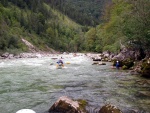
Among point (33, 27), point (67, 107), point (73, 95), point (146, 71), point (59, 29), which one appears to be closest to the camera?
point (67, 107)

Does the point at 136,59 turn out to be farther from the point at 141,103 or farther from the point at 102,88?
the point at 141,103

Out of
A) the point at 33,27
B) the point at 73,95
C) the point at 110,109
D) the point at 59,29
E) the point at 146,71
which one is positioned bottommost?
the point at 59,29

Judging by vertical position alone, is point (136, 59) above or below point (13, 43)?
above

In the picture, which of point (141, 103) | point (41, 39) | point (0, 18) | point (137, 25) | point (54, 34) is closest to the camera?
point (141, 103)

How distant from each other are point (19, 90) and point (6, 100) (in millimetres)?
2423

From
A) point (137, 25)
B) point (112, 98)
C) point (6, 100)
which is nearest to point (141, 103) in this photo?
point (112, 98)

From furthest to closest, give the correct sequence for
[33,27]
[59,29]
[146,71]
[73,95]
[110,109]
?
[59,29] < [33,27] < [146,71] < [73,95] < [110,109]

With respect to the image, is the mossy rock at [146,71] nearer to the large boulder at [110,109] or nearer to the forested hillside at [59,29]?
the forested hillside at [59,29]

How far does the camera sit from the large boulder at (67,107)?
9.99m

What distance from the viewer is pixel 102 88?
50.5ft

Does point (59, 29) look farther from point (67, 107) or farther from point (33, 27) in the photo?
point (67, 107)

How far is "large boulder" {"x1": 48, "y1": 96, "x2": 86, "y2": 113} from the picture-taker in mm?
9987

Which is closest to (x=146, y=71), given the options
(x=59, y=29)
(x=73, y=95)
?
(x=73, y=95)

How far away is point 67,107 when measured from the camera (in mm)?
10211
